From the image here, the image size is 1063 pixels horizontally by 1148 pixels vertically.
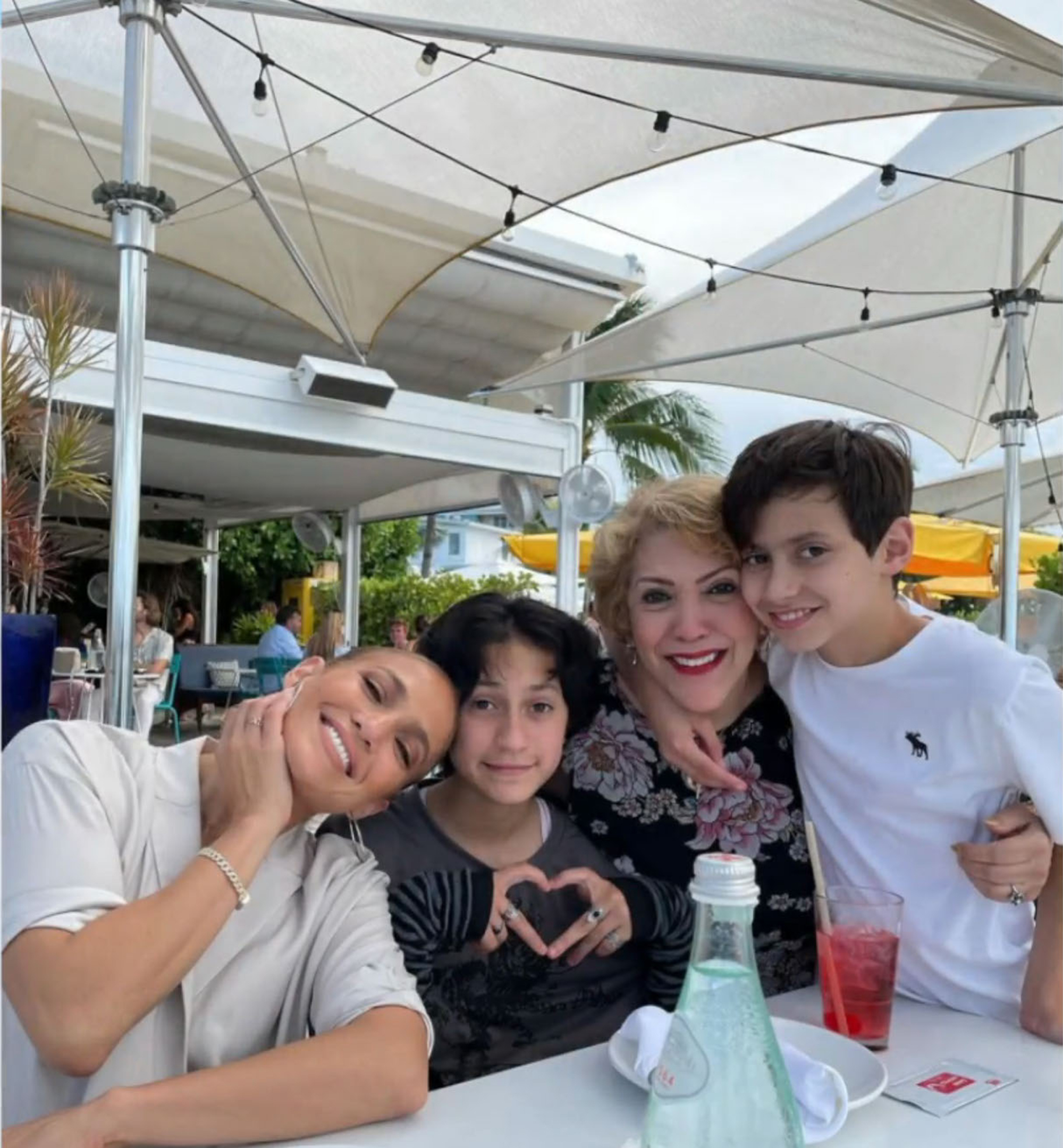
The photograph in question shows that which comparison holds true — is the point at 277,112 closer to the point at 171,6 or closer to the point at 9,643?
the point at 171,6

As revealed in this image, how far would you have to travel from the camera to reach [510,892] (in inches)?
60.6

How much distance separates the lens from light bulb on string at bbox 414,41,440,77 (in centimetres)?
343

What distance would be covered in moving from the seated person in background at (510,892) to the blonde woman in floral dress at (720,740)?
0.32 ft

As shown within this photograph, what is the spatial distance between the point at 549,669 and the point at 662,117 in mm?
2903

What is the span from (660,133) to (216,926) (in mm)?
3621

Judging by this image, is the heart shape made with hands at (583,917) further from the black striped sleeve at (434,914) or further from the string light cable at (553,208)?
the string light cable at (553,208)

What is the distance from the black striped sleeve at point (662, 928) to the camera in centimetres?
154

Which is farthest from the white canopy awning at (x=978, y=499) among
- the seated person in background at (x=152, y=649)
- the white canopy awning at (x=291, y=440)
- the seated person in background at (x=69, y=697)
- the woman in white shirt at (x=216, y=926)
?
the woman in white shirt at (x=216, y=926)

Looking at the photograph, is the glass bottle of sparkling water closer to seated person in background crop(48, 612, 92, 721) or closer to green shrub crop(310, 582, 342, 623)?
seated person in background crop(48, 612, 92, 721)

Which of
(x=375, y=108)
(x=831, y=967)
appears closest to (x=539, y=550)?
(x=375, y=108)

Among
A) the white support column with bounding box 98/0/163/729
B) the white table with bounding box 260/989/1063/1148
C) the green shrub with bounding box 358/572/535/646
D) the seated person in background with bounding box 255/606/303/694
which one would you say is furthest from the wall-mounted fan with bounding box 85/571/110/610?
the white table with bounding box 260/989/1063/1148

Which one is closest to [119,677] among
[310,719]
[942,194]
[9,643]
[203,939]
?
[9,643]

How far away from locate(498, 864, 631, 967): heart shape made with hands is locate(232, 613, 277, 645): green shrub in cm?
1469

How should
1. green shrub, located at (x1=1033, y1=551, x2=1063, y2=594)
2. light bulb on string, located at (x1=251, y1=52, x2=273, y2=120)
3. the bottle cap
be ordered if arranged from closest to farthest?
1. the bottle cap
2. light bulb on string, located at (x1=251, y1=52, x2=273, y2=120)
3. green shrub, located at (x1=1033, y1=551, x2=1063, y2=594)
